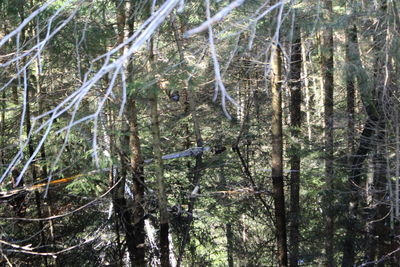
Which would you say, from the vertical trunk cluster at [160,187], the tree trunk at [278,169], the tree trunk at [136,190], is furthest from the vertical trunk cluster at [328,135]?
the tree trunk at [136,190]

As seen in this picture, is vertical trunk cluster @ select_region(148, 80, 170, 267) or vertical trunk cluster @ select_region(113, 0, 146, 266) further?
vertical trunk cluster @ select_region(113, 0, 146, 266)

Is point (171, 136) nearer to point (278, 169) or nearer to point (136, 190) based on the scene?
point (136, 190)

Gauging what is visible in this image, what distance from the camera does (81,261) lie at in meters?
8.73

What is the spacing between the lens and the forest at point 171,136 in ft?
19.7

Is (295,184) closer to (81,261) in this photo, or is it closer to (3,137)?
(81,261)

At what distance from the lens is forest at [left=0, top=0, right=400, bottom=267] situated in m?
6.02

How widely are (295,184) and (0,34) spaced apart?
8.30m

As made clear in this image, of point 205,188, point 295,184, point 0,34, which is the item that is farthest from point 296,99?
point 0,34

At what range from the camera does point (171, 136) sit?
1311 centimetres

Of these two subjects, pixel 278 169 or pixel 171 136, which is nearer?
pixel 278 169

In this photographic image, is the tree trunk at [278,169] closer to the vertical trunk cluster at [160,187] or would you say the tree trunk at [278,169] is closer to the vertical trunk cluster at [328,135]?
the vertical trunk cluster at [160,187]

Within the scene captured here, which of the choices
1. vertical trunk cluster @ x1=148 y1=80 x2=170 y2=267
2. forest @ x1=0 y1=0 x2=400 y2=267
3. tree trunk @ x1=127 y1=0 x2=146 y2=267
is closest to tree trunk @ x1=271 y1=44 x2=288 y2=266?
forest @ x1=0 y1=0 x2=400 y2=267

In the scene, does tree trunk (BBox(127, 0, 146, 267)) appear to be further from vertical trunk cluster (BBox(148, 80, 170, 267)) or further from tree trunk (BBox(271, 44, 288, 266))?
tree trunk (BBox(271, 44, 288, 266))

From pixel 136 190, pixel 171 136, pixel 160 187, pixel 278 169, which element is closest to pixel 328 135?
pixel 278 169
